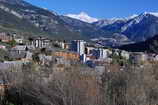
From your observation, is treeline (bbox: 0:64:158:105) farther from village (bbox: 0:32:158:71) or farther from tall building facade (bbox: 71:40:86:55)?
tall building facade (bbox: 71:40:86:55)

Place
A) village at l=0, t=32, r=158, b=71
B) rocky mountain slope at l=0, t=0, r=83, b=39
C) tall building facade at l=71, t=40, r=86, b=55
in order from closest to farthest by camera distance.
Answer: village at l=0, t=32, r=158, b=71
tall building facade at l=71, t=40, r=86, b=55
rocky mountain slope at l=0, t=0, r=83, b=39

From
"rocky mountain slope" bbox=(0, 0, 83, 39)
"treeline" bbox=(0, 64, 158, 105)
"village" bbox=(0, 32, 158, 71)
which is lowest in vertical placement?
"treeline" bbox=(0, 64, 158, 105)

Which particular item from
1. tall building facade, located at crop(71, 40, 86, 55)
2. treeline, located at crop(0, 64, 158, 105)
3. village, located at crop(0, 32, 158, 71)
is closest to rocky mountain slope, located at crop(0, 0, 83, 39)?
tall building facade, located at crop(71, 40, 86, 55)

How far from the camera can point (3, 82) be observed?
2153 cm

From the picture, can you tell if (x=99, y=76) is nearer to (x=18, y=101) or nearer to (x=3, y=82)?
(x=18, y=101)

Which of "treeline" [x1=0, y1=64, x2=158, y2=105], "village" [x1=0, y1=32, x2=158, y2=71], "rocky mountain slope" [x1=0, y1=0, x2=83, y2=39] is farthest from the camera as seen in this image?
"rocky mountain slope" [x1=0, y1=0, x2=83, y2=39]

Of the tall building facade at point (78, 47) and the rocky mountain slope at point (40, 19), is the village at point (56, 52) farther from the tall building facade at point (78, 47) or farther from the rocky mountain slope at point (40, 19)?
the rocky mountain slope at point (40, 19)

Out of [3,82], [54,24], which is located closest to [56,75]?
[3,82]

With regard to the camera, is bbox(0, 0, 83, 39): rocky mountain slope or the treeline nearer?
the treeline

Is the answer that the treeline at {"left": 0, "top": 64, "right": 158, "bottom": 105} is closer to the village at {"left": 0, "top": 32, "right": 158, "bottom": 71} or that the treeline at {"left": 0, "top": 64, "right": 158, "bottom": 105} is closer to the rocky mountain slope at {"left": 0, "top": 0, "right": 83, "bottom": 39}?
the village at {"left": 0, "top": 32, "right": 158, "bottom": 71}

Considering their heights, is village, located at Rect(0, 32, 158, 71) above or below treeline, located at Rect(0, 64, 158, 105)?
above

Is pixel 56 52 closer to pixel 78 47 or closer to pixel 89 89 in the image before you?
pixel 78 47

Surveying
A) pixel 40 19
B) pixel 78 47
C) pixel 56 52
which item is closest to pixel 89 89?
pixel 56 52

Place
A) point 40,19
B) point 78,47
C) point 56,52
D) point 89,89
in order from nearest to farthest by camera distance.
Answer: point 89,89 → point 56,52 → point 78,47 → point 40,19
